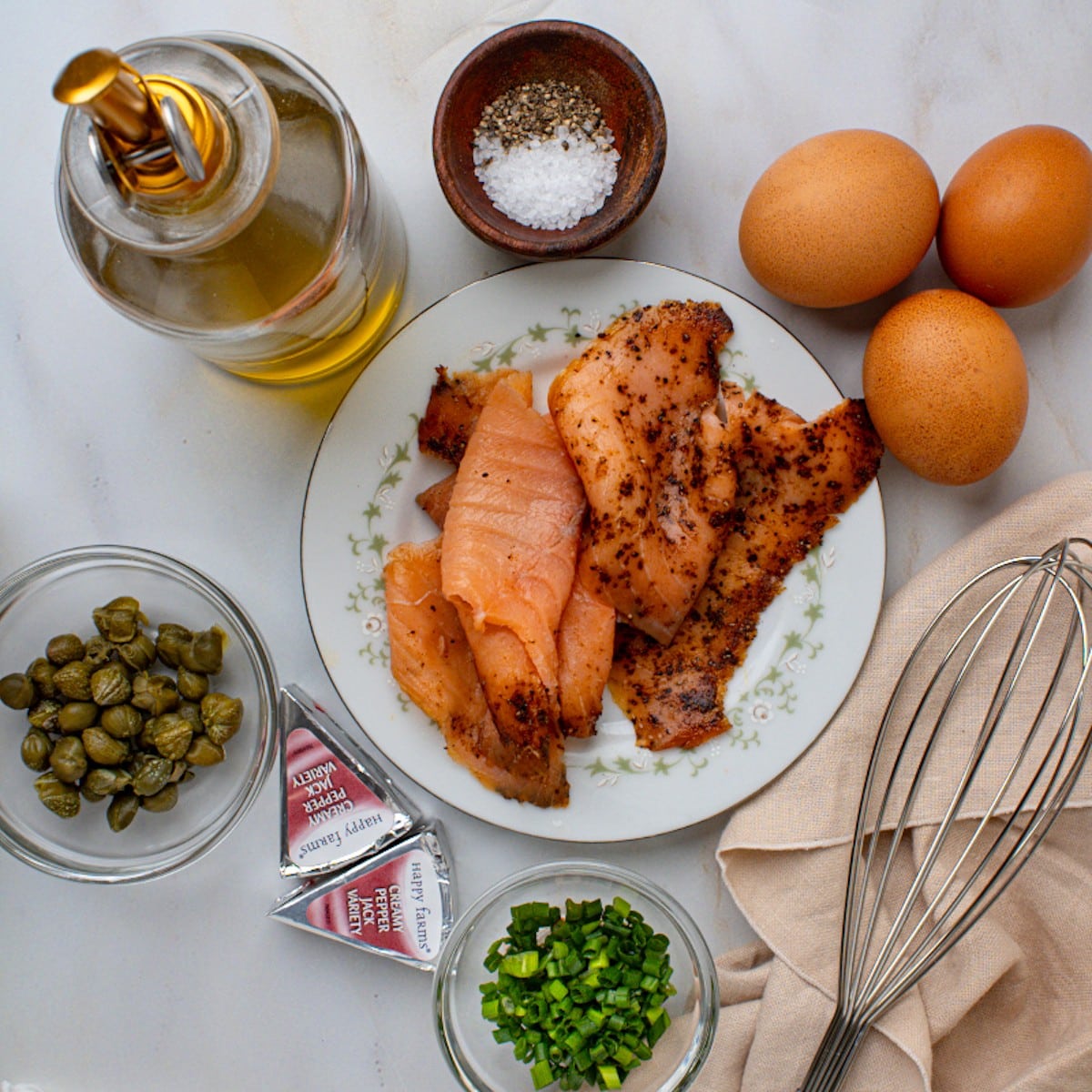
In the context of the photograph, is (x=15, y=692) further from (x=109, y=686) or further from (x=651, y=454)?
(x=651, y=454)

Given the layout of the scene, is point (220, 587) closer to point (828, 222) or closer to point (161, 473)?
point (161, 473)

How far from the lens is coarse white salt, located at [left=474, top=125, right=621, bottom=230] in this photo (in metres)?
1.14

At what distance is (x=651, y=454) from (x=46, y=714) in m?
0.75

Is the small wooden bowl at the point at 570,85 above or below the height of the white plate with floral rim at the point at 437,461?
above

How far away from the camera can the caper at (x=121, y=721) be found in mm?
1122

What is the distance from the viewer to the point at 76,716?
1.12 metres

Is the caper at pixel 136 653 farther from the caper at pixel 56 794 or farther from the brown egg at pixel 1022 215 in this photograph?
the brown egg at pixel 1022 215

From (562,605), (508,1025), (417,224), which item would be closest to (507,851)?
(508,1025)

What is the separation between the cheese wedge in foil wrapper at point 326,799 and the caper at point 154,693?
13 centimetres

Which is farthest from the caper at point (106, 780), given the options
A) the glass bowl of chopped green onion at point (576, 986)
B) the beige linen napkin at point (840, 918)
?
the beige linen napkin at point (840, 918)

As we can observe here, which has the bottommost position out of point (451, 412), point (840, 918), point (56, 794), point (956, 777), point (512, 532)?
point (840, 918)

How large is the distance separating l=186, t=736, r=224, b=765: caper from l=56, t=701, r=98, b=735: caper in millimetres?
114

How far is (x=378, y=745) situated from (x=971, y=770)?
2.28ft

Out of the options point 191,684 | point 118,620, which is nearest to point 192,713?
point 191,684
